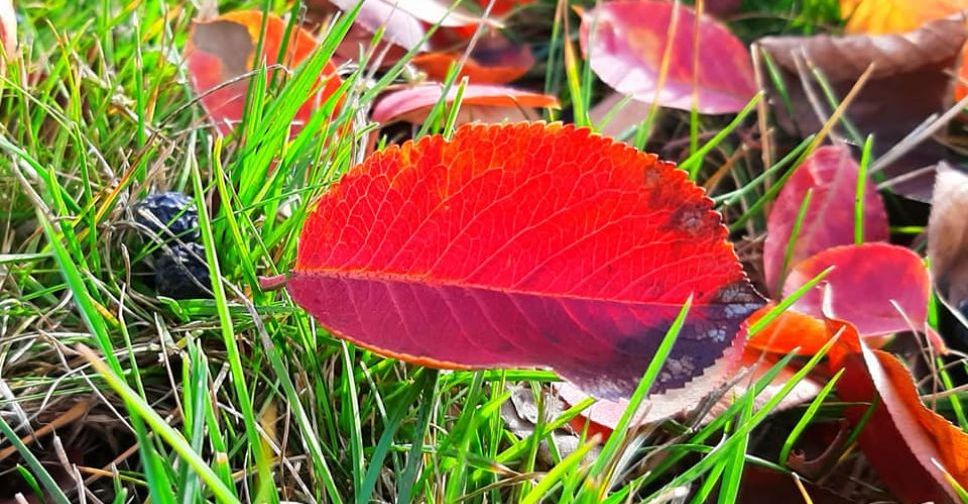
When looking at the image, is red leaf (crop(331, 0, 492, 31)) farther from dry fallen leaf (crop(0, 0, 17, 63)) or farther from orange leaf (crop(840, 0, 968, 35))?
orange leaf (crop(840, 0, 968, 35))

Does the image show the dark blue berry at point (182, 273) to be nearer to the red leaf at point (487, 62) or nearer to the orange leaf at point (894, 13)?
the red leaf at point (487, 62)

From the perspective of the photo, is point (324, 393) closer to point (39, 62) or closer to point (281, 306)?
point (281, 306)

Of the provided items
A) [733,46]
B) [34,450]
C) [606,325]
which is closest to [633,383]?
[606,325]

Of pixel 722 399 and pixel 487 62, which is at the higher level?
pixel 487 62

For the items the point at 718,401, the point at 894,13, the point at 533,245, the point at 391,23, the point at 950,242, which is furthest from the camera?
the point at 894,13

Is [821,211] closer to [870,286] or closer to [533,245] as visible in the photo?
[870,286]

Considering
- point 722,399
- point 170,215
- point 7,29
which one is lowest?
point 722,399

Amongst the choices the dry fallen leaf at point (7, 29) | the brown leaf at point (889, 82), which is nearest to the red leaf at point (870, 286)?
the brown leaf at point (889, 82)

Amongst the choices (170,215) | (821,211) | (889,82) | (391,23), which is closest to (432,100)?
(391,23)
